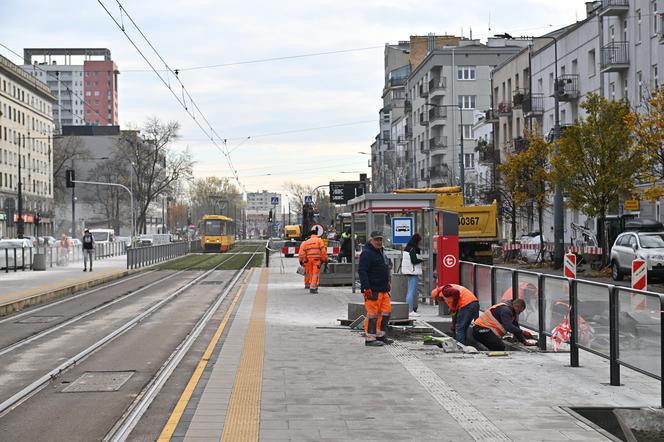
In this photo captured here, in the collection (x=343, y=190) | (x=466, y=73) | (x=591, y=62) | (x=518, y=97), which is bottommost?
(x=343, y=190)

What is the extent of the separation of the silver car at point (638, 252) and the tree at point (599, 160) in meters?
4.53

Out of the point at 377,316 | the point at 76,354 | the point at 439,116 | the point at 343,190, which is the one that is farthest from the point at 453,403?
the point at 439,116

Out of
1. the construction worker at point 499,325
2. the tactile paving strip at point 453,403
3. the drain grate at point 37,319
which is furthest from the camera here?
the drain grate at point 37,319

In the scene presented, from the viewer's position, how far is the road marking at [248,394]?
310 inches

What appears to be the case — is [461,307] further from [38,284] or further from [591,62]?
[591,62]

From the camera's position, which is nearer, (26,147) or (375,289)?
(375,289)

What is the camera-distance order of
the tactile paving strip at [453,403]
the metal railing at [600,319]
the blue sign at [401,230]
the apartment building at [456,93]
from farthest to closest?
the apartment building at [456,93] < the blue sign at [401,230] < the metal railing at [600,319] < the tactile paving strip at [453,403]

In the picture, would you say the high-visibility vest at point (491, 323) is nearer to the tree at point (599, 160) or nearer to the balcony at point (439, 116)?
the tree at point (599, 160)

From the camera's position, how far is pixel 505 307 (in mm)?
14125

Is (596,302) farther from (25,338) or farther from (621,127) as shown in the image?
(621,127)

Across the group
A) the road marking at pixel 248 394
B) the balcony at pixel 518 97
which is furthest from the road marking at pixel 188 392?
the balcony at pixel 518 97

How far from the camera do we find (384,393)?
32.4ft

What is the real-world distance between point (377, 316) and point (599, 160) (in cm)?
2469

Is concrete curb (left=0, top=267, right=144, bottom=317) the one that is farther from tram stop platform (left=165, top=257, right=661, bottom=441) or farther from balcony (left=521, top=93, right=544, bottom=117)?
balcony (left=521, top=93, right=544, bottom=117)
